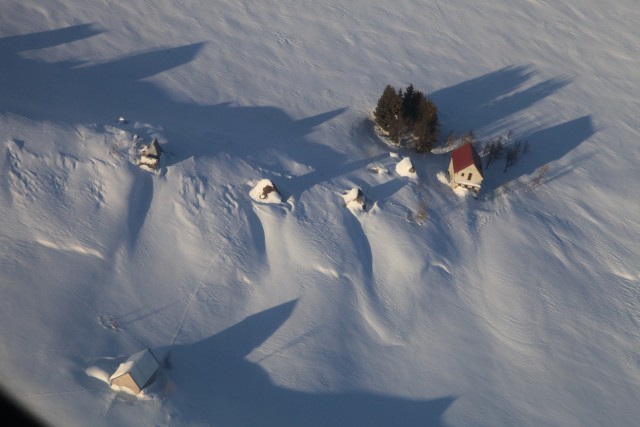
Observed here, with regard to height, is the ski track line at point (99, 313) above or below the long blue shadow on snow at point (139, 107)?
below

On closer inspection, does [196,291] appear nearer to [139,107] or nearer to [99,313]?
[99,313]

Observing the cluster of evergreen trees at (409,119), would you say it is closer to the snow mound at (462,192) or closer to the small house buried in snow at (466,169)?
the small house buried in snow at (466,169)

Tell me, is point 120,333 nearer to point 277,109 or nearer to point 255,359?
point 255,359

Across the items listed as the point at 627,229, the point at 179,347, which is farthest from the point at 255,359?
the point at 627,229

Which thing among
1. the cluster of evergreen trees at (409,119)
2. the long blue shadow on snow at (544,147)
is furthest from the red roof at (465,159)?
the long blue shadow on snow at (544,147)

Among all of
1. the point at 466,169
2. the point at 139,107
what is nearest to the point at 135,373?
the point at 139,107
